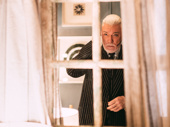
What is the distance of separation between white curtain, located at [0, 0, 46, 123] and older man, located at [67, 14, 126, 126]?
0.25 metres

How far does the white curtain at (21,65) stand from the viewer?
97 cm

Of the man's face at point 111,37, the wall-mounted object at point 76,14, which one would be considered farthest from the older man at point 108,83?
the wall-mounted object at point 76,14

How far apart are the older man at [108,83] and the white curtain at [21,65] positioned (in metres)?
0.25

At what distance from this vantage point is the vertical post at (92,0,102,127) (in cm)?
106

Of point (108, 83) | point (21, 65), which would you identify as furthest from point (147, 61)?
point (21, 65)

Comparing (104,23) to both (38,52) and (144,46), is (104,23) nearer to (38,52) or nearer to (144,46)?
(144,46)

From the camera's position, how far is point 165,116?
866 mm

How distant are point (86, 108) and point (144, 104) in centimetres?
39

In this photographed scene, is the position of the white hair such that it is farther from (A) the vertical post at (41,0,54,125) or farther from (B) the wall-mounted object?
(A) the vertical post at (41,0,54,125)

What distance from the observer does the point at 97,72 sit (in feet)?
3.51

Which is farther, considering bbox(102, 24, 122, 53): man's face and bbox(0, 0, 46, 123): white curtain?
bbox(102, 24, 122, 53): man's face

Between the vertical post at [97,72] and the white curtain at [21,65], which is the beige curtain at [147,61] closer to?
the vertical post at [97,72]

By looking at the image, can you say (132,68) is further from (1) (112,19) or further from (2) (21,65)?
(2) (21,65)

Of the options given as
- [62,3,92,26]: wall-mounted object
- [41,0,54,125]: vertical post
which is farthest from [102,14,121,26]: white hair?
[41,0,54,125]: vertical post
